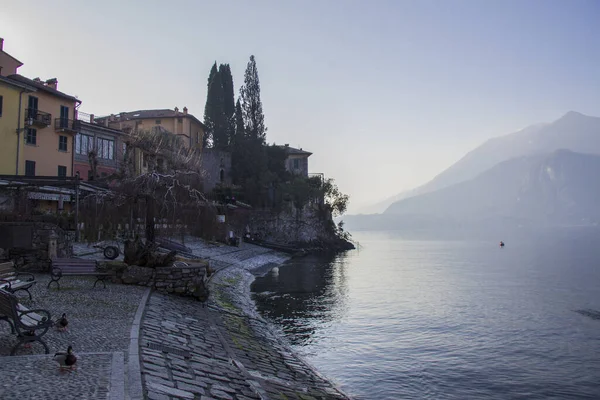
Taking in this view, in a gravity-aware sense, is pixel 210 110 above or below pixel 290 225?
above

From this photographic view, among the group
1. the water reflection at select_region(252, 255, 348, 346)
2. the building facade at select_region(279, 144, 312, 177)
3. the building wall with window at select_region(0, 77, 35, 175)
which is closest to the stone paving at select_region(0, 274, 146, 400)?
the water reflection at select_region(252, 255, 348, 346)

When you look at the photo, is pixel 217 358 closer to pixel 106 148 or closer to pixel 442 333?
pixel 442 333

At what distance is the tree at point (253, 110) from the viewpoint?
68188 mm

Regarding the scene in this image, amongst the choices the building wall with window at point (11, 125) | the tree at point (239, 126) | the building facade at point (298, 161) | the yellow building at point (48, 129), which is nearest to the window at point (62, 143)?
the yellow building at point (48, 129)

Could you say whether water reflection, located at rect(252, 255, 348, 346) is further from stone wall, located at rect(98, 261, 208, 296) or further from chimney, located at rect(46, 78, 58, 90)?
chimney, located at rect(46, 78, 58, 90)

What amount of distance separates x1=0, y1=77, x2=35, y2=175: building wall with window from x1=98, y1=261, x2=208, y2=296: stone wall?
75.8 ft

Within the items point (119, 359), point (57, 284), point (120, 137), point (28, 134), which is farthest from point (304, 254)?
point (119, 359)

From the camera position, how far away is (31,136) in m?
38.3

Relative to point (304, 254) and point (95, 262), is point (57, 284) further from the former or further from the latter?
point (304, 254)

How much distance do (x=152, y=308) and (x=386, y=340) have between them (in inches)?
374

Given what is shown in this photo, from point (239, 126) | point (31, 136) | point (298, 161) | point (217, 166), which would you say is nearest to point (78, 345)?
point (31, 136)

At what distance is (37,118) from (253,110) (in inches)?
1368

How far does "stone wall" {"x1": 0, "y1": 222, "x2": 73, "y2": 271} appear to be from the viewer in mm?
18891

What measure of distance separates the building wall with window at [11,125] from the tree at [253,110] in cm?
3397
